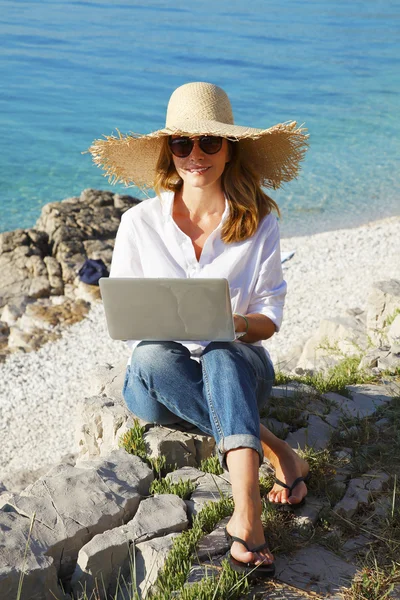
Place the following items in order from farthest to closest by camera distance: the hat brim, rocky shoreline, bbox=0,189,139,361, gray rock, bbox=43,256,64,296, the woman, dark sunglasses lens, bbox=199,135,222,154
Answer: gray rock, bbox=43,256,64,296
rocky shoreline, bbox=0,189,139,361
the hat brim
dark sunglasses lens, bbox=199,135,222,154
the woman

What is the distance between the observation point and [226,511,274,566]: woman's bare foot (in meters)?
2.85

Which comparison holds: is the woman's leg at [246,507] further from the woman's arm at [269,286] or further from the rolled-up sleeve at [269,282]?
the rolled-up sleeve at [269,282]

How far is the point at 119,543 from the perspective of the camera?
3.05 meters

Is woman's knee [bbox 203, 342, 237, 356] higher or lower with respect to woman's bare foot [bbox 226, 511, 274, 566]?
higher

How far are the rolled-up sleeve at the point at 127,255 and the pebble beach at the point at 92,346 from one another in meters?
2.71

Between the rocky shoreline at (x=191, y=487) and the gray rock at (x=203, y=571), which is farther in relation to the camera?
the rocky shoreline at (x=191, y=487)

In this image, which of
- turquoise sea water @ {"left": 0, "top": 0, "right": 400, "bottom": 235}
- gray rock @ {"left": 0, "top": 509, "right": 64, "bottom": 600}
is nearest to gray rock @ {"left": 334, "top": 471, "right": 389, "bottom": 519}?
gray rock @ {"left": 0, "top": 509, "right": 64, "bottom": 600}

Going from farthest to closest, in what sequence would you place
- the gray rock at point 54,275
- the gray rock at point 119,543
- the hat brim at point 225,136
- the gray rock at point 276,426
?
the gray rock at point 54,275
the gray rock at point 276,426
the hat brim at point 225,136
the gray rock at point 119,543

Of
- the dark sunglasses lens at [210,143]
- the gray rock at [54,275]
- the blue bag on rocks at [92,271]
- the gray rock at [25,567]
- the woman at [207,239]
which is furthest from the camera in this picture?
the gray rock at [54,275]

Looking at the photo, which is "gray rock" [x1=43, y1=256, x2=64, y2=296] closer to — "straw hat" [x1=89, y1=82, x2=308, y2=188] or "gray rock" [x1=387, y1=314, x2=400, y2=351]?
"gray rock" [x1=387, y1=314, x2=400, y2=351]

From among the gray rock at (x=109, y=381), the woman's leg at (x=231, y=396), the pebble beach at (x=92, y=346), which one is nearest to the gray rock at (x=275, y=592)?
the woman's leg at (x=231, y=396)

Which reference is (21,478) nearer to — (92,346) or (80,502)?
(80,502)

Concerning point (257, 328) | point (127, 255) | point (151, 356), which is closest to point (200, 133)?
point (127, 255)

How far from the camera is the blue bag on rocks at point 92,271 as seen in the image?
908cm
